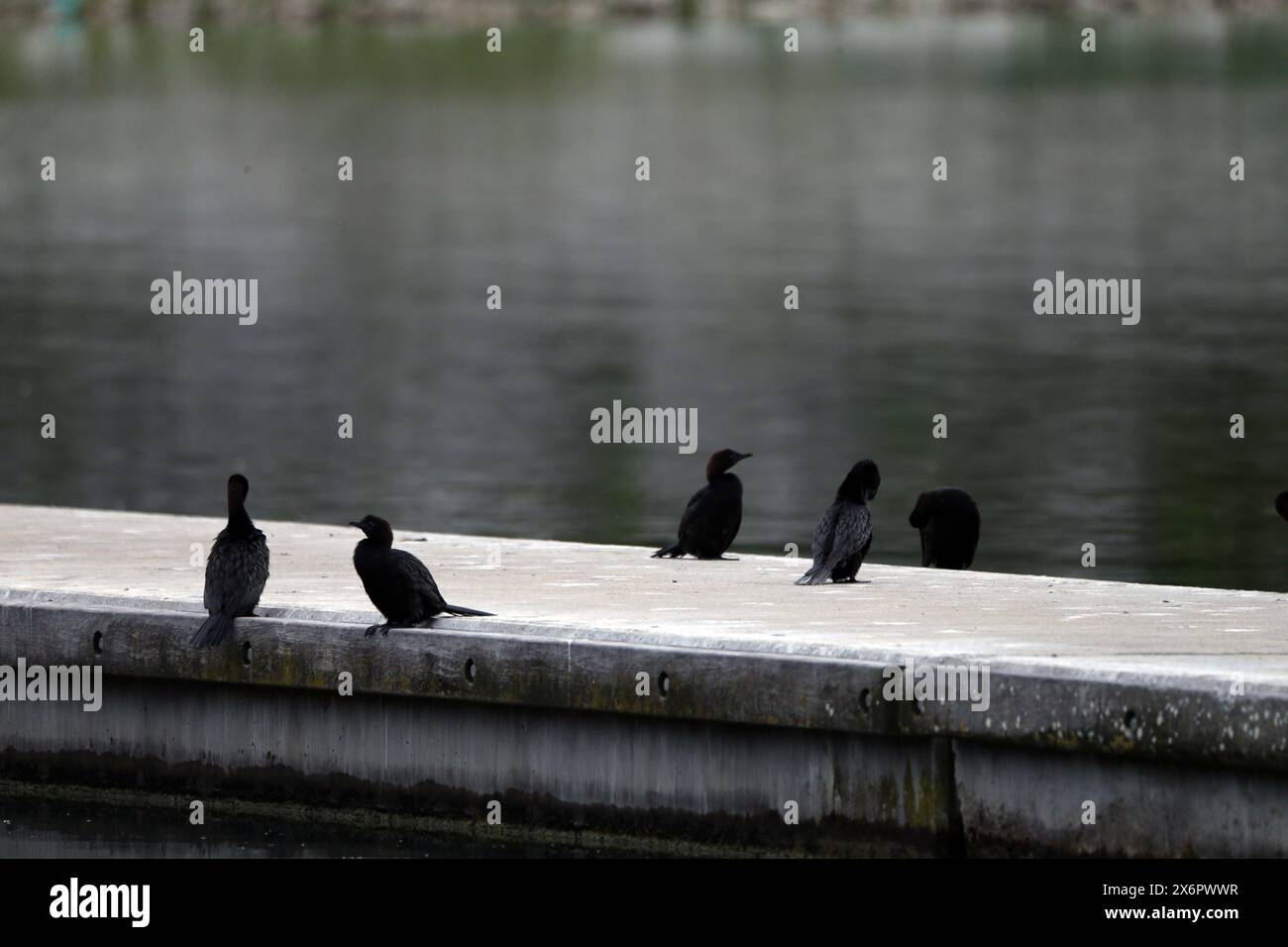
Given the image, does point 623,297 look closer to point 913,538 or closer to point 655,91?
point 913,538

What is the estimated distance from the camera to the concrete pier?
9.45m

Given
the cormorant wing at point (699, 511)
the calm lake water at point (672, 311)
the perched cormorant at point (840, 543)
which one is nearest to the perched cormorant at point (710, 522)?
A: the cormorant wing at point (699, 511)

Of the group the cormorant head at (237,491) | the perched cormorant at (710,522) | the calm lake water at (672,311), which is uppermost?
the calm lake water at (672,311)

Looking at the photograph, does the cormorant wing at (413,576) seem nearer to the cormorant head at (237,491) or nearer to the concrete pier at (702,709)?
the concrete pier at (702,709)

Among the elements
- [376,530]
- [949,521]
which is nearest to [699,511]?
[949,521]

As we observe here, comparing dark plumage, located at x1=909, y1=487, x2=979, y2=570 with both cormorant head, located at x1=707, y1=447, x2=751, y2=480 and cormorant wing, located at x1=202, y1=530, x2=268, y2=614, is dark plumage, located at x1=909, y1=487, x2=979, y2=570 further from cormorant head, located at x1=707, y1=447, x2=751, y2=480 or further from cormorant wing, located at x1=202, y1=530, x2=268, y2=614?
cormorant wing, located at x1=202, y1=530, x2=268, y2=614

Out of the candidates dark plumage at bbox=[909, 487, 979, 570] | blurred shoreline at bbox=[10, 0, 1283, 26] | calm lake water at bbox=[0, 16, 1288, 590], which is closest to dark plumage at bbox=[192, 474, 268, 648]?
dark plumage at bbox=[909, 487, 979, 570]

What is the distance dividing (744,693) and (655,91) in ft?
274

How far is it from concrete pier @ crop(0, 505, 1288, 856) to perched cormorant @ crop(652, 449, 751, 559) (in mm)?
927

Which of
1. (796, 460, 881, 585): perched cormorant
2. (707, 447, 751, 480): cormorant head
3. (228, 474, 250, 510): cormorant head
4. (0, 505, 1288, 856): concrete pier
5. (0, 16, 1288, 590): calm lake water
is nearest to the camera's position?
(0, 505, 1288, 856): concrete pier

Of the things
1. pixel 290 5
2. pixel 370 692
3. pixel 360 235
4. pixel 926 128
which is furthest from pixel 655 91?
pixel 370 692

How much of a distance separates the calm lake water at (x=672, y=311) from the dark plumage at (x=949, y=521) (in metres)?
3.98

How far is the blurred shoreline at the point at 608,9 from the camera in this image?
482ft

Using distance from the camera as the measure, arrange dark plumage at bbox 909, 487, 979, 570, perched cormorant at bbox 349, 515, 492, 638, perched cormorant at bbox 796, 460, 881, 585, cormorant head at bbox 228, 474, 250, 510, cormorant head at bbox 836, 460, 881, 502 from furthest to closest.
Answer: dark plumage at bbox 909, 487, 979, 570, cormorant head at bbox 836, 460, 881, 502, perched cormorant at bbox 796, 460, 881, 585, cormorant head at bbox 228, 474, 250, 510, perched cormorant at bbox 349, 515, 492, 638
